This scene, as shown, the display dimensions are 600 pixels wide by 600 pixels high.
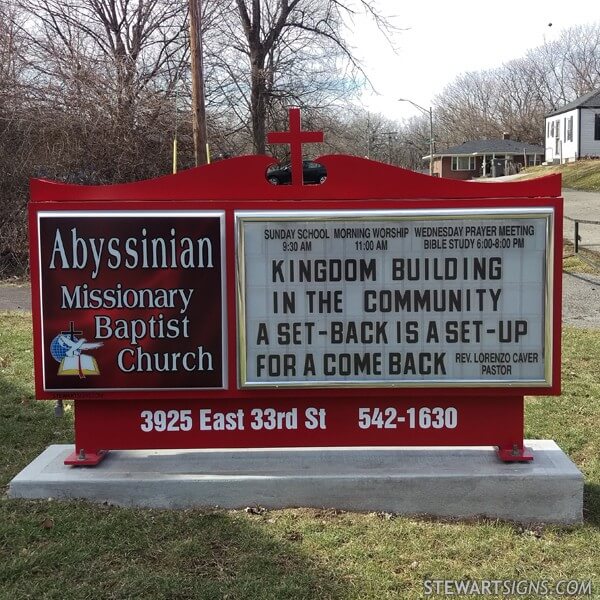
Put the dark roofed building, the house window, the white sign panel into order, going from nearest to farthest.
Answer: the white sign panel < the dark roofed building < the house window

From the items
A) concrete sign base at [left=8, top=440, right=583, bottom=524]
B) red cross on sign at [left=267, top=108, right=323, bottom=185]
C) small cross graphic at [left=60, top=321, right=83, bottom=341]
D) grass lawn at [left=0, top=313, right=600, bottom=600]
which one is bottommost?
grass lawn at [left=0, top=313, right=600, bottom=600]

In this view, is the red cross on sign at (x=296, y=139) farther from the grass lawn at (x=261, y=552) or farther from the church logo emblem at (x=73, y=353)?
the grass lawn at (x=261, y=552)

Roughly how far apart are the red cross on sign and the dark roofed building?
6841cm

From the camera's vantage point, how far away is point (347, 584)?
9.91 ft

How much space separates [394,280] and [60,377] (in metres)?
1.87

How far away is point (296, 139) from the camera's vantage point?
12.6 ft

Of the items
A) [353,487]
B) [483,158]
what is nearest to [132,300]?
[353,487]

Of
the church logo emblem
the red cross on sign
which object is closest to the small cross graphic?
the church logo emblem

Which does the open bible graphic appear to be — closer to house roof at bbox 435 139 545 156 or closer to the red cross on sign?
the red cross on sign

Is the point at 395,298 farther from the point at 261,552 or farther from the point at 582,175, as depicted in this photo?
the point at 582,175

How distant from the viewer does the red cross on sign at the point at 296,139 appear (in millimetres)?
3766

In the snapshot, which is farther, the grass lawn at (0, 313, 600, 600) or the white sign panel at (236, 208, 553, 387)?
the white sign panel at (236, 208, 553, 387)

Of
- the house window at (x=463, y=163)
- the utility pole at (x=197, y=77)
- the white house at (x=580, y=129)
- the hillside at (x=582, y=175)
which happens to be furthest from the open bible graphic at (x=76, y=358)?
→ the house window at (x=463, y=163)

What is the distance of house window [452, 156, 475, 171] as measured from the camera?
75.2 meters
